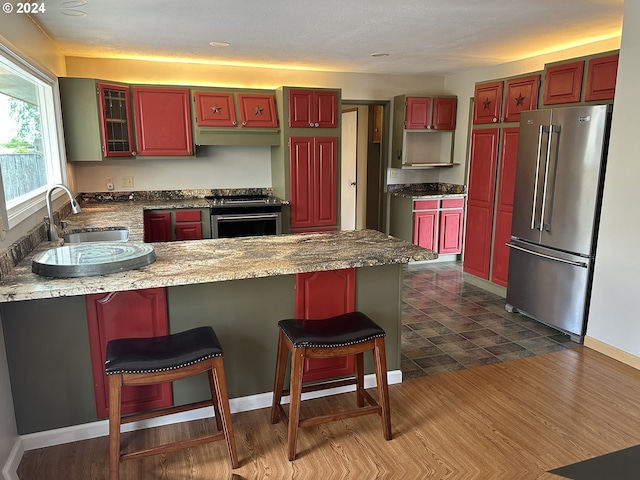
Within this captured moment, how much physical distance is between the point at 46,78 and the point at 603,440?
14.4ft

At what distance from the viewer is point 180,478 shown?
2033 mm

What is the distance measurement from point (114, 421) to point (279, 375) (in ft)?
2.55

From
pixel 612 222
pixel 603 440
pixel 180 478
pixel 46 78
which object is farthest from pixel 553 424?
pixel 46 78

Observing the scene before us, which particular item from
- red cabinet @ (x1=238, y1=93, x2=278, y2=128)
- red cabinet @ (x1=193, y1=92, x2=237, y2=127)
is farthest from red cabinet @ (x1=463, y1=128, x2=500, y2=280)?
red cabinet @ (x1=193, y1=92, x2=237, y2=127)

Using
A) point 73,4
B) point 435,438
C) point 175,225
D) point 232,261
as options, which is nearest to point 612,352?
point 435,438

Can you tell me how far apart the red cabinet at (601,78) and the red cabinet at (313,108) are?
2430 millimetres

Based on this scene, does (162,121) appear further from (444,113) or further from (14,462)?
(14,462)

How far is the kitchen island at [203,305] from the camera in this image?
79.0 inches

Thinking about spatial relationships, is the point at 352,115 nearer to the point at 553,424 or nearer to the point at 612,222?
the point at 612,222

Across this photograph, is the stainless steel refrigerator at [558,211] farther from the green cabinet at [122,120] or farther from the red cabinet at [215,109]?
the green cabinet at [122,120]

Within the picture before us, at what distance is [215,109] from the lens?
15.8 ft

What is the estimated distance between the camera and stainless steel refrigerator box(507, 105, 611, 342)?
129 inches

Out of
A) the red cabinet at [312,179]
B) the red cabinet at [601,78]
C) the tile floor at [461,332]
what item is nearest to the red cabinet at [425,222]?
the tile floor at [461,332]

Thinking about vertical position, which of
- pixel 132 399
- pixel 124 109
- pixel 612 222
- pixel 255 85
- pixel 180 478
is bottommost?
pixel 180 478
